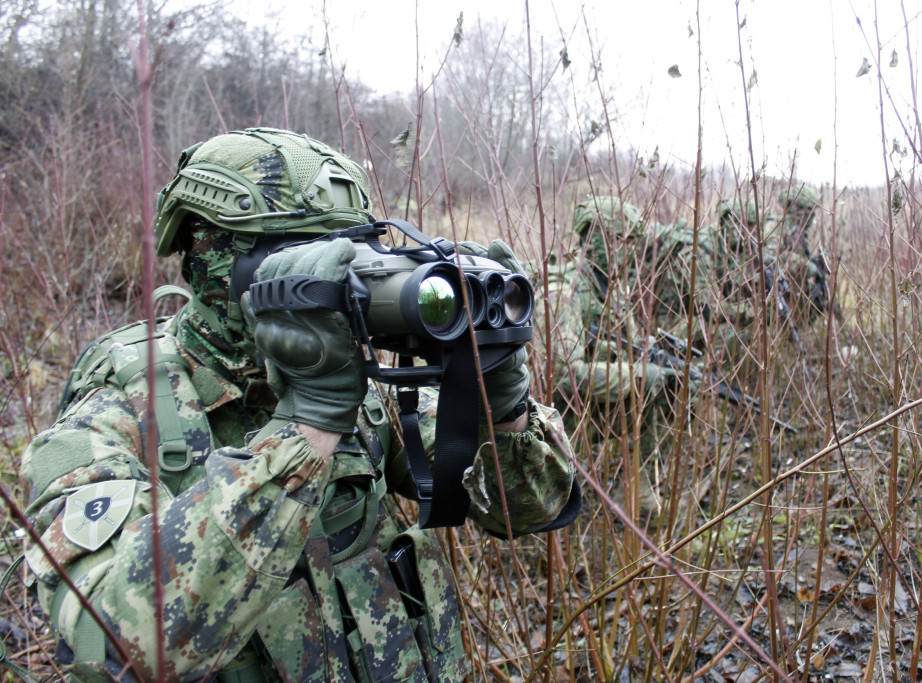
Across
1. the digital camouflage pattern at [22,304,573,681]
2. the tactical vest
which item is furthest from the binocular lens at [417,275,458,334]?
the tactical vest

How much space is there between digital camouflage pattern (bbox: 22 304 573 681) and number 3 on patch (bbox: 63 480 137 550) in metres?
0.02

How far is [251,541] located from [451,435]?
421 millimetres

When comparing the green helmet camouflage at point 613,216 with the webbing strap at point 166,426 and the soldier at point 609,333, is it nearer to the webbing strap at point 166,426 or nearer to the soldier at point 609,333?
the soldier at point 609,333

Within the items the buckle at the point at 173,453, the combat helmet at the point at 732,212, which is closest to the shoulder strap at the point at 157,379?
the buckle at the point at 173,453

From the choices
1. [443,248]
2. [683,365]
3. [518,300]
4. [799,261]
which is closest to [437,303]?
[443,248]

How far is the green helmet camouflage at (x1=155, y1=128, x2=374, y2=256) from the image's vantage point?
156cm

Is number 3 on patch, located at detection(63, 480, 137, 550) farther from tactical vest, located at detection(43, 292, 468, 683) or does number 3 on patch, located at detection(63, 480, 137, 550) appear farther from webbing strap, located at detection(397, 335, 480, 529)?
webbing strap, located at detection(397, 335, 480, 529)

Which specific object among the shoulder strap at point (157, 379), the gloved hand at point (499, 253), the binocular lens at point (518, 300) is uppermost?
the gloved hand at point (499, 253)

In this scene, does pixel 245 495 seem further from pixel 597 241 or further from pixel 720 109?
pixel 597 241

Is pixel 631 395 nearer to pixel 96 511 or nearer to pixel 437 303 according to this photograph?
pixel 437 303

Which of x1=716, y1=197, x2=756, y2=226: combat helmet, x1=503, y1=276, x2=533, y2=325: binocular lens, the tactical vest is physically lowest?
the tactical vest

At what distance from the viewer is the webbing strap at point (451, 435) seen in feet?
4.15

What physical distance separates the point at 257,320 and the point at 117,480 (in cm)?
40

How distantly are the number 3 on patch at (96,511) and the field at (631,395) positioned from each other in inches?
10.0
